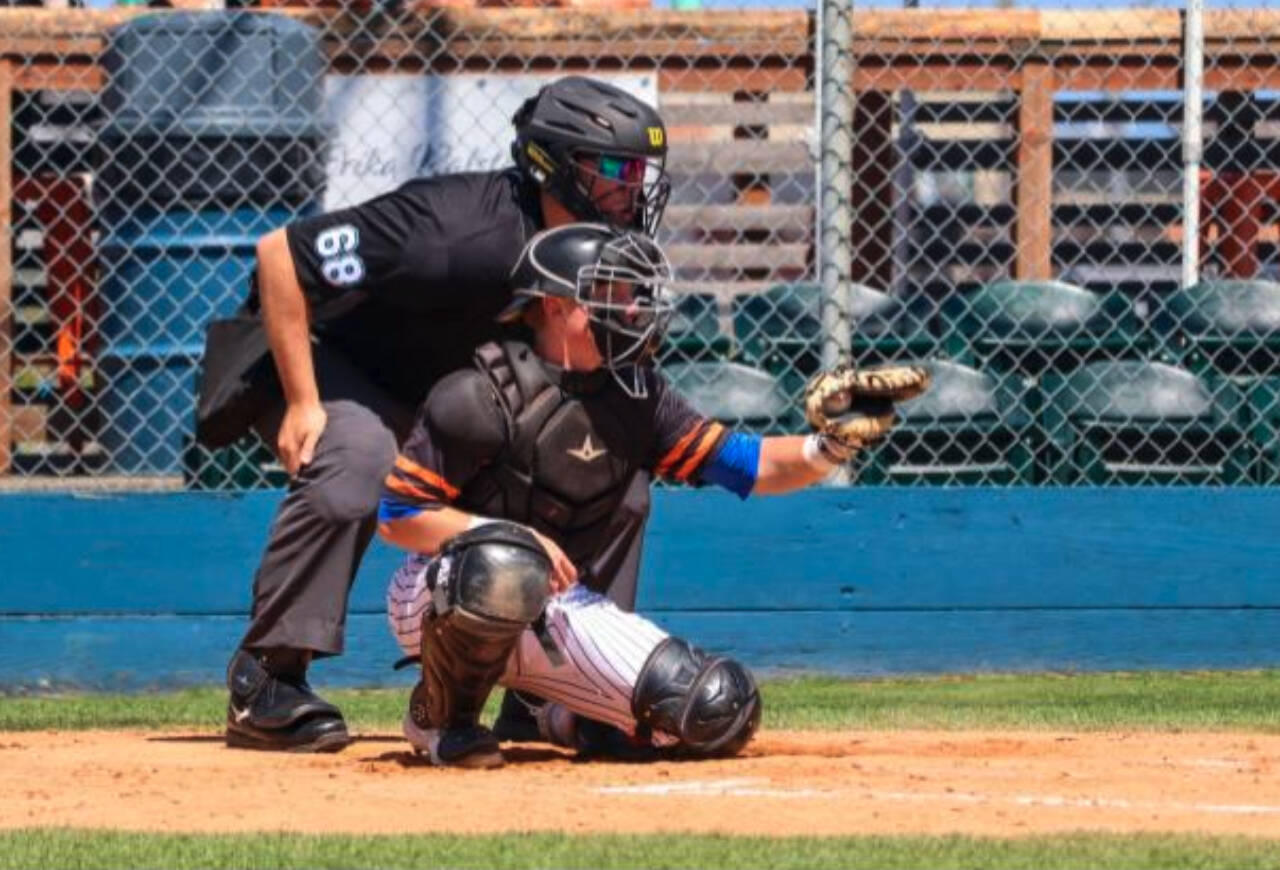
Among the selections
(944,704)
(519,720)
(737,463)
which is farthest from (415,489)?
(944,704)

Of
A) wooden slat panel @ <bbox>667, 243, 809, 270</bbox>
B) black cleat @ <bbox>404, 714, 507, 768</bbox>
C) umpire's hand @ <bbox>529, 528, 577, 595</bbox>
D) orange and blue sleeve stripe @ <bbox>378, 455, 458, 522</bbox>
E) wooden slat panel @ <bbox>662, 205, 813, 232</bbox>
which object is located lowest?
black cleat @ <bbox>404, 714, 507, 768</bbox>

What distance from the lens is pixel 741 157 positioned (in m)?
10.4

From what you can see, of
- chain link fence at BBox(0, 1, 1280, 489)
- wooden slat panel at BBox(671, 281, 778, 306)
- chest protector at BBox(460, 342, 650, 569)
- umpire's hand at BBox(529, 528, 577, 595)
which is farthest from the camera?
wooden slat panel at BBox(671, 281, 778, 306)

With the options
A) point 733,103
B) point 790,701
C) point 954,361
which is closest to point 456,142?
point 733,103

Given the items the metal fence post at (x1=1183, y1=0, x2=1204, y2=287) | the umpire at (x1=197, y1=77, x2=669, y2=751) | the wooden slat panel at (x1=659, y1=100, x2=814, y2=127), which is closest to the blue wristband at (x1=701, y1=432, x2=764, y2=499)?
the umpire at (x1=197, y1=77, x2=669, y2=751)

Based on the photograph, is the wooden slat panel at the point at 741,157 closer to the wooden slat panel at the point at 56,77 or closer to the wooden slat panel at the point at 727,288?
the wooden slat panel at the point at 727,288

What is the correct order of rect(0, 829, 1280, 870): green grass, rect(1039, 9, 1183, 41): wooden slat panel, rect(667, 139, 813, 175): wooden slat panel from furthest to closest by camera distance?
rect(667, 139, 813, 175): wooden slat panel, rect(1039, 9, 1183, 41): wooden slat panel, rect(0, 829, 1280, 870): green grass

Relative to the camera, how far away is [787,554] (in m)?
8.64

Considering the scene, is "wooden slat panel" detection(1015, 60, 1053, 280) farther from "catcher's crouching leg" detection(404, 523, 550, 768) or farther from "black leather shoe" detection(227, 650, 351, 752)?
"catcher's crouching leg" detection(404, 523, 550, 768)

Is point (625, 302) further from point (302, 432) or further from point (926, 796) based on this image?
point (926, 796)

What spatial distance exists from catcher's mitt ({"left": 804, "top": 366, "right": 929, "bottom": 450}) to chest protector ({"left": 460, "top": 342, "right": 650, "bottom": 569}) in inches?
17.0

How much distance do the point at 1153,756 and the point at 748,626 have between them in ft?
8.89

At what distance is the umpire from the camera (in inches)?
239

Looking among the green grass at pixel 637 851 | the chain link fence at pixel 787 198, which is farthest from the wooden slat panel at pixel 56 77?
the green grass at pixel 637 851
